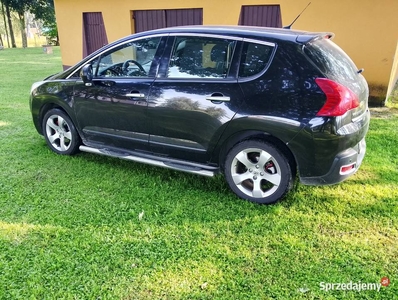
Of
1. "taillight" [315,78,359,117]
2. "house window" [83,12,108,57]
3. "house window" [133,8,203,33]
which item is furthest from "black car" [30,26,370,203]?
"house window" [83,12,108,57]

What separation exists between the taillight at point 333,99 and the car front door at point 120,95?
1799 millimetres

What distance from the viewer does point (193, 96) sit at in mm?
3516

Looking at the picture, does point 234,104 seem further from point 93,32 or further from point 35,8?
point 35,8

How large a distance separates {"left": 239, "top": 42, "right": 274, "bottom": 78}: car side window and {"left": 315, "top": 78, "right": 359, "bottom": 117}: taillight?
540 mm

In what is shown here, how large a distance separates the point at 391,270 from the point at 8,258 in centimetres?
297

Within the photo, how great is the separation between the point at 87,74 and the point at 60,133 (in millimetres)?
1083

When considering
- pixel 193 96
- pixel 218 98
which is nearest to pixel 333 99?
pixel 218 98

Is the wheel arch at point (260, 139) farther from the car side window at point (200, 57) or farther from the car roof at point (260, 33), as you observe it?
the car roof at point (260, 33)

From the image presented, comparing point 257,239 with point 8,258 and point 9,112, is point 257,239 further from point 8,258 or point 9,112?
point 9,112

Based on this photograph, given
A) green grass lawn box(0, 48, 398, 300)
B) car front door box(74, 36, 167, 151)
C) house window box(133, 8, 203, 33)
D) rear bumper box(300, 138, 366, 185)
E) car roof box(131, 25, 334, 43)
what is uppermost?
house window box(133, 8, 203, 33)

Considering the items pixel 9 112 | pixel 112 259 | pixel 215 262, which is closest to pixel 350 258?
pixel 215 262

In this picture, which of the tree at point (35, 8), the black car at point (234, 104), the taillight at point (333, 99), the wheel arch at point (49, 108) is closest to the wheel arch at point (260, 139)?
the black car at point (234, 104)

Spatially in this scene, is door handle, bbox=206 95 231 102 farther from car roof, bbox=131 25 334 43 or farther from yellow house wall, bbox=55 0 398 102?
yellow house wall, bbox=55 0 398 102

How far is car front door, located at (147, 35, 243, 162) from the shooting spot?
340cm
